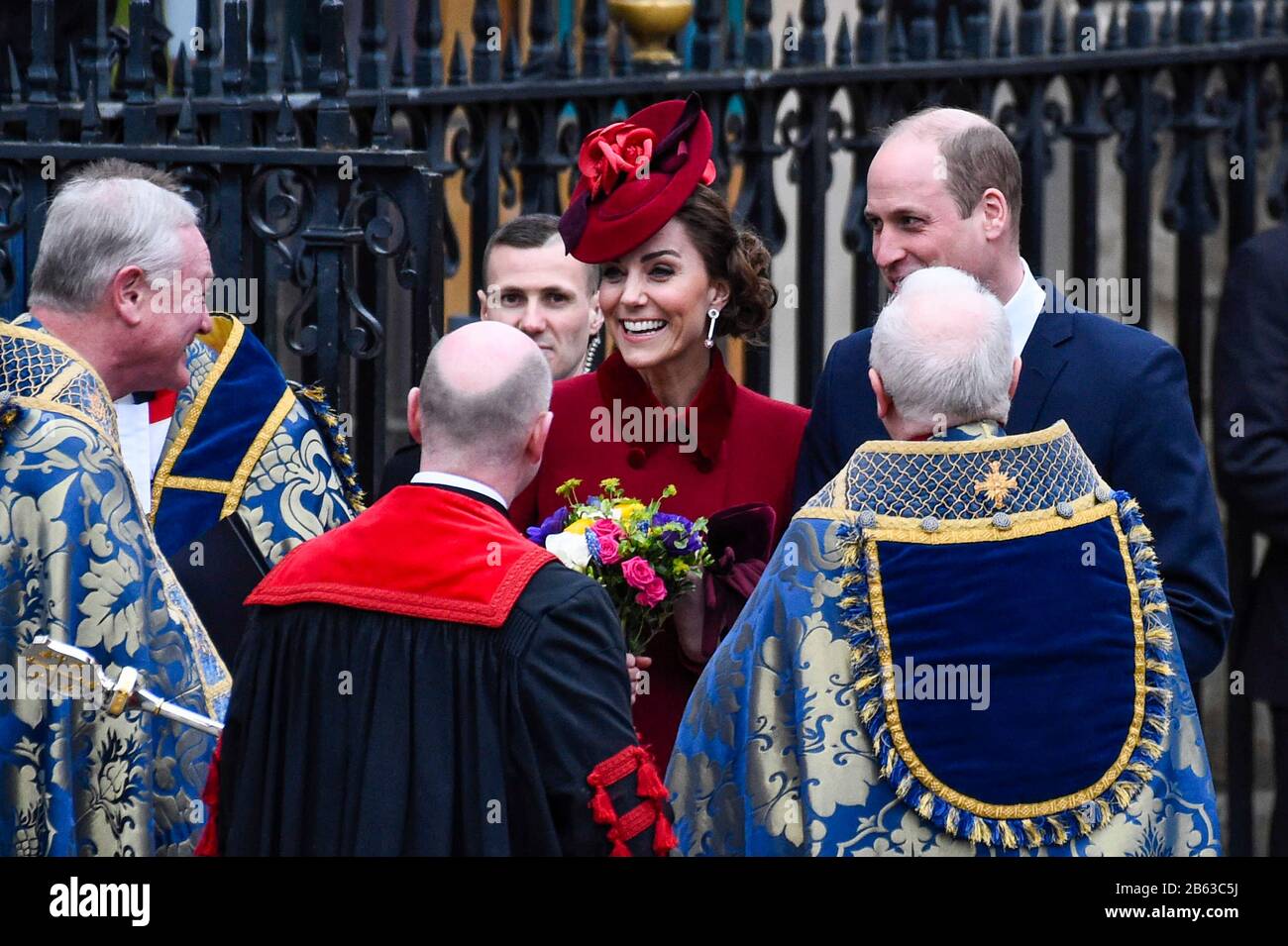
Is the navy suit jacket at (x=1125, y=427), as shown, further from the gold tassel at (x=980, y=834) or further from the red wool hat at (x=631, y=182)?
the gold tassel at (x=980, y=834)

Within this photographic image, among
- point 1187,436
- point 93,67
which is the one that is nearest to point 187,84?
point 93,67

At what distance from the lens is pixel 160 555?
4.50 metres

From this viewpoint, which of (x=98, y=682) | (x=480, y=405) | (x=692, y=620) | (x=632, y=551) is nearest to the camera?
(x=480, y=405)

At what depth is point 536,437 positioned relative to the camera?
394 cm

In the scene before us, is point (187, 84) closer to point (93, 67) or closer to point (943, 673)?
point (93, 67)

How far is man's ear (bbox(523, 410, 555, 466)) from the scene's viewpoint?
3930mm

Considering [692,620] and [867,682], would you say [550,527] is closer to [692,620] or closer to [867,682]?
[692,620]

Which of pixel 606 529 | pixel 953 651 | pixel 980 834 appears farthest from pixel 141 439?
pixel 980 834

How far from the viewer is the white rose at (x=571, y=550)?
169 inches

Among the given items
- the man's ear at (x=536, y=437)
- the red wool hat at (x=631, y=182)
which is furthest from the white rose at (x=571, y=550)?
the red wool hat at (x=631, y=182)

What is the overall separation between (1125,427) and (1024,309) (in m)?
0.36

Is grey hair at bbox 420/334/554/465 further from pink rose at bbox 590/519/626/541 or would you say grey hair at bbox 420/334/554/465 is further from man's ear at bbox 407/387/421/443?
pink rose at bbox 590/519/626/541
